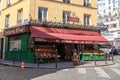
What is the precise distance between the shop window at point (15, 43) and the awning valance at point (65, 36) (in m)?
3.58

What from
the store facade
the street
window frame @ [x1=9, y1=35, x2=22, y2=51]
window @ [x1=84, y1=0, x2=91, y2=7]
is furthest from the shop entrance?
the street

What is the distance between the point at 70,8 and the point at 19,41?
6.70 meters

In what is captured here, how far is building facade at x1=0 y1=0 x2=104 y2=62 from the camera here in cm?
2583

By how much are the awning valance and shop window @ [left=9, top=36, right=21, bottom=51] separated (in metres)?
3.58

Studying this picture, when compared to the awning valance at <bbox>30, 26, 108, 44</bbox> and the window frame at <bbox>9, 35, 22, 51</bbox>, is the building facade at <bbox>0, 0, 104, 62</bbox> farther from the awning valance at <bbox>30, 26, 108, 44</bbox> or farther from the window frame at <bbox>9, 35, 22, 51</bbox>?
the awning valance at <bbox>30, 26, 108, 44</bbox>

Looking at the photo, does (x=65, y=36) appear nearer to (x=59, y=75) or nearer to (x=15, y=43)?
(x=15, y=43)

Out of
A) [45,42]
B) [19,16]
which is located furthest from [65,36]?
[19,16]

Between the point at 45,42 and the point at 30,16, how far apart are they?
2916 millimetres

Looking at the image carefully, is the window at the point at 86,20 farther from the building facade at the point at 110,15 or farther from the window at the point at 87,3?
the building facade at the point at 110,15

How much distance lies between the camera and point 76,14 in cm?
2955

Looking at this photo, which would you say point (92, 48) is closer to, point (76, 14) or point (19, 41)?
point (76, 14)

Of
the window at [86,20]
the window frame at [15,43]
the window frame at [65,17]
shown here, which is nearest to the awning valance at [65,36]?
the window frame at [65,17]

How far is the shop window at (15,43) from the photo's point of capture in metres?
27.5

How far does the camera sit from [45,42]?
25.8m
